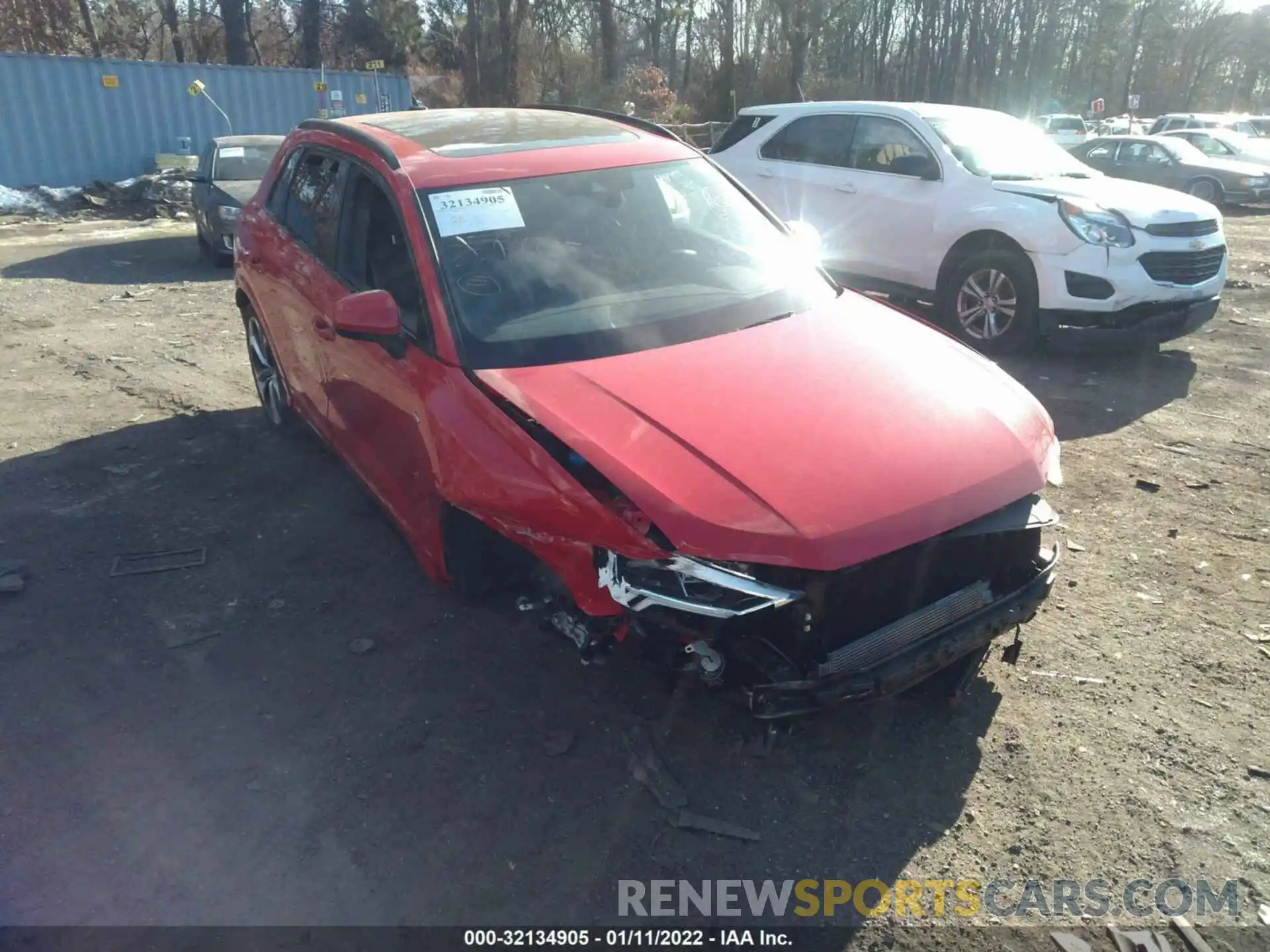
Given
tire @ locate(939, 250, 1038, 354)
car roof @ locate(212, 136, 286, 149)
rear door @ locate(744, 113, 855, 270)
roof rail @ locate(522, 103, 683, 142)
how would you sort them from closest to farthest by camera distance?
1. roof rail @ locate(522, 103, 683, 142)
2. tire @ locate(939, 250, 1038, 354)
3. rear door @ locate(744, 113, 855, 270)
4. car roof @ locate(212, 136, 286, 149)

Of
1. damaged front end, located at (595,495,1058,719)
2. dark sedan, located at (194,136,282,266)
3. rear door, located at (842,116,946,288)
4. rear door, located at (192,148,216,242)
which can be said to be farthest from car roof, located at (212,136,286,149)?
damaged front end, located at (595,495,1058,719)

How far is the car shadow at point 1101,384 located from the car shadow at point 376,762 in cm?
326

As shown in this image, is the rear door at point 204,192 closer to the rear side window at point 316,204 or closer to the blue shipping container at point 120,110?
the rear side window at point 316,204

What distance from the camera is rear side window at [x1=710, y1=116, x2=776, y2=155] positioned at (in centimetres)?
950

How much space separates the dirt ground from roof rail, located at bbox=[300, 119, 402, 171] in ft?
5.73

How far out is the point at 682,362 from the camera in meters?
3.37

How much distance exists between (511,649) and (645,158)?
2.26 metres

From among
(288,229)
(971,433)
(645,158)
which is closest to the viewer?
(971,433)

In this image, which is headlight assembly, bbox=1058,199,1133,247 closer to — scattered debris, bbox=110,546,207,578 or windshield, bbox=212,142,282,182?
scattered debris, bbox=110,546,207,578

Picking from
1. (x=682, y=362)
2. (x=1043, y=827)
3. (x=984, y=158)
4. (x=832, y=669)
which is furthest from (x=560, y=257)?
(x=984, y=158)

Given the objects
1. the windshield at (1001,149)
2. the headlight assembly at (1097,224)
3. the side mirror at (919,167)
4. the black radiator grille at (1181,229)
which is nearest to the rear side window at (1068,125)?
the windshield at (1001,149)

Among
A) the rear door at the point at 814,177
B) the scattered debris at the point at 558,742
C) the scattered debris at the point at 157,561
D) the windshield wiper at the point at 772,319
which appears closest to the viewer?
the scattered debris at the point at 558,742

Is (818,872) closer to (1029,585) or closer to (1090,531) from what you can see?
(1029,585)

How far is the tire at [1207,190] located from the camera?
1939 centimetres
